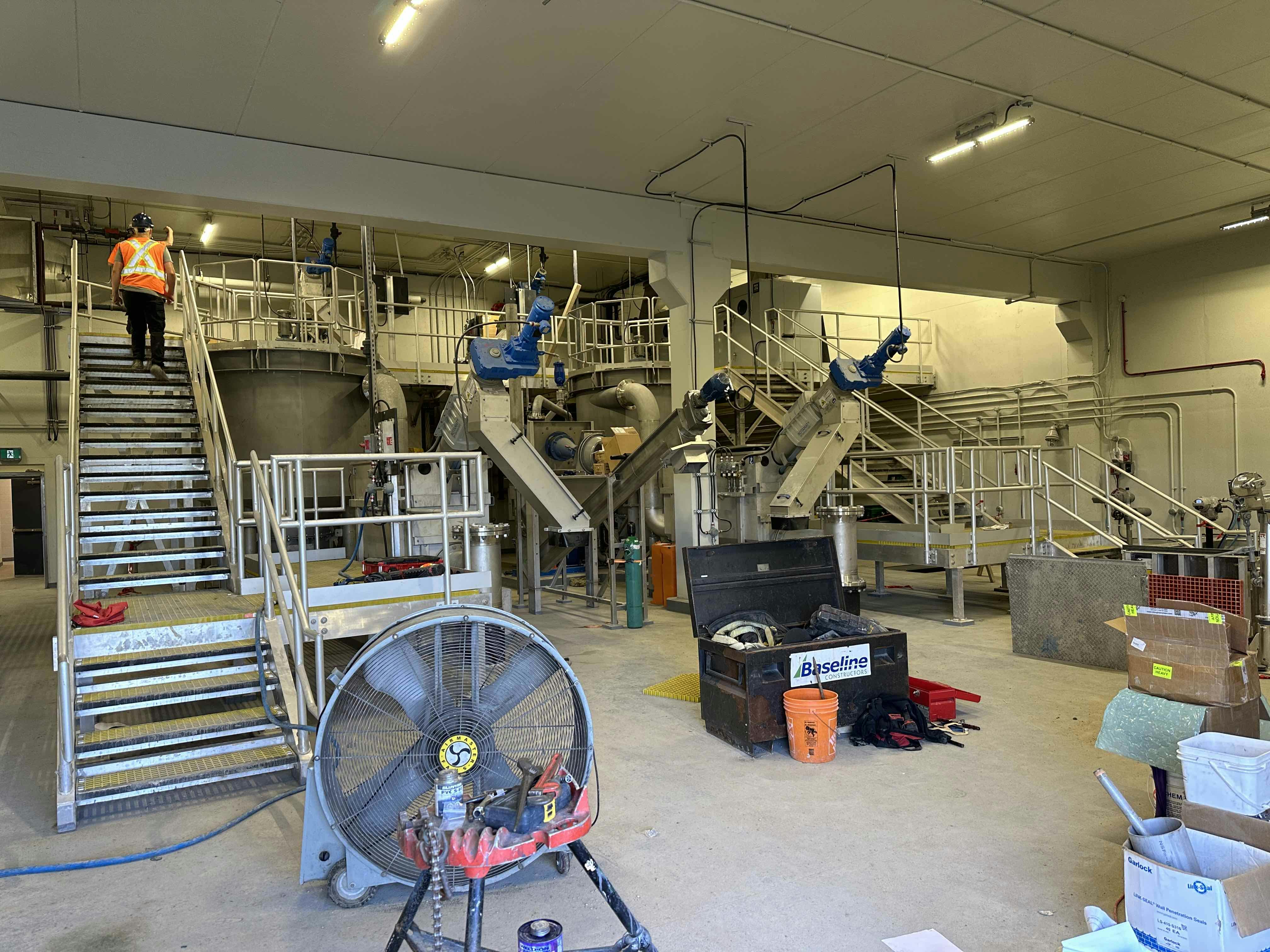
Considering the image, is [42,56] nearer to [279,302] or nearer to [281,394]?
[281,394]

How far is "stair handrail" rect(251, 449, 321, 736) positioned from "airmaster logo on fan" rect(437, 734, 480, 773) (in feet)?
4.78

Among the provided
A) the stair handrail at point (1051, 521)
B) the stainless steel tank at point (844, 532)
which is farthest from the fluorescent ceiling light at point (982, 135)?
the stainless steel tank at point (844, 532)

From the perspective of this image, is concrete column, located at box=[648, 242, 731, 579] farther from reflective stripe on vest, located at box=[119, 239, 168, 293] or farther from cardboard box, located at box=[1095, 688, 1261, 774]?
cardboard box, located at box=[1095, 688, 1261, 774]

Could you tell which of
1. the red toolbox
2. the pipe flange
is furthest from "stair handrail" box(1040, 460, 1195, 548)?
the red toolbox

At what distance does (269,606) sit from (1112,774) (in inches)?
185

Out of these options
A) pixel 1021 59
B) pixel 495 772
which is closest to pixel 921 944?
pixel 495 772

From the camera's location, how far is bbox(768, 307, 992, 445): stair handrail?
14062 millimetres

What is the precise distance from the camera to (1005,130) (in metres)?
7.96

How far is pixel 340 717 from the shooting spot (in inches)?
115

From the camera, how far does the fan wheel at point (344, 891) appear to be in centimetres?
316

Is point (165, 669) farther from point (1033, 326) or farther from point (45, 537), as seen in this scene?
point (1033, 326)

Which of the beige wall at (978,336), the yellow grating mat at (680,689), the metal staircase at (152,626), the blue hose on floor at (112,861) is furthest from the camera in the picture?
the beige wall at (978,336)

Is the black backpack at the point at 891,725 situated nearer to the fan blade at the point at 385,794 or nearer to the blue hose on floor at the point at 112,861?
the fan blade at the point at 385,794

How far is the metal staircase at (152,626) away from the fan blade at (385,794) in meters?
1.77
